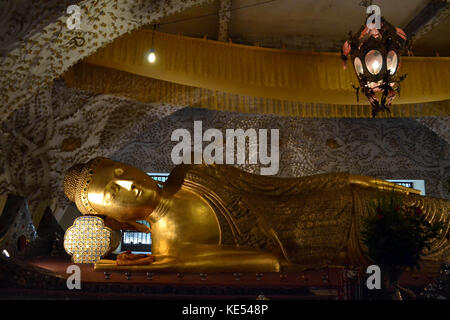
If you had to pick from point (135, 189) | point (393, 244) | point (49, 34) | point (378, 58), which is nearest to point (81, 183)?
point (135, 189)

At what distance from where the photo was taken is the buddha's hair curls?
2061mm

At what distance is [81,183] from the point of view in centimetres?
208

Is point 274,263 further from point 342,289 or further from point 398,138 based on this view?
point 398,138

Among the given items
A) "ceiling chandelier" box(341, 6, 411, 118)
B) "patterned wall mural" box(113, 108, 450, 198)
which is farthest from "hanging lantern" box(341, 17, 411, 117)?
"patterned wall mural" box(113, 108, 450, 198)

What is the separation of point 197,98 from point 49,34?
6.89ft

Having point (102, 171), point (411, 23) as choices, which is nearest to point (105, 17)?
point (102, 171)

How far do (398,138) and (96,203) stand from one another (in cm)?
443

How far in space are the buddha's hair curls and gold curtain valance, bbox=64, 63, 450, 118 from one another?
1.48m

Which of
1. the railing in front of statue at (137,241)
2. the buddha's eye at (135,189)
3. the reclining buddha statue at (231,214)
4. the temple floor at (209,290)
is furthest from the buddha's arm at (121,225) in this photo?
the railing in front of statue at (137,241)

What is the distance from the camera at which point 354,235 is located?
6.89 feet

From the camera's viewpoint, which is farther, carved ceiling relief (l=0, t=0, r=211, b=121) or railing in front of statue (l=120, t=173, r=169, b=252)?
railing in front of statue (l=120, t=173, r=169, b=252)

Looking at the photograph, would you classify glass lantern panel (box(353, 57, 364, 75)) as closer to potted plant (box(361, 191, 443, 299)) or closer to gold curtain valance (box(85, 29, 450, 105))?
gold curtain valance (box(85, 29, 450, 105))

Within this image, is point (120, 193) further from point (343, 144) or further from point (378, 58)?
point (343, 144)

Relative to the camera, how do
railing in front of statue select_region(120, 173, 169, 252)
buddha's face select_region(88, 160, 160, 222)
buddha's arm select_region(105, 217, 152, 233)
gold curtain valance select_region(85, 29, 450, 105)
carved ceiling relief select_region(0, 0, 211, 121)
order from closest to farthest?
carved ceiling relief select_region(0, 0, 211, 121) < buddha's face select_region(88, 160, 160, 222) < buddha's arm select_region(105, 217, 152, 233) < gold curtain valance select_region(85, 29, 450, 105) < railing in front of statue select_region(120, 173, 169, 252)
